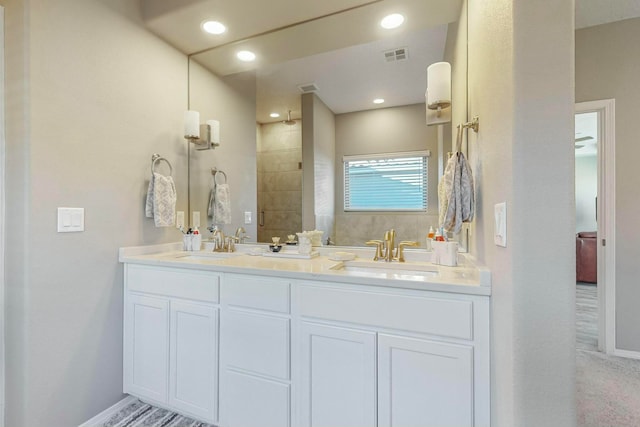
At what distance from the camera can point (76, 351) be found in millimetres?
1511

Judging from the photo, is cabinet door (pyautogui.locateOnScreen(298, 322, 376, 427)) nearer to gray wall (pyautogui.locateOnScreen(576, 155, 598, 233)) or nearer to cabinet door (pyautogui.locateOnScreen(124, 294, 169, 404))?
cabinet door (pyautogui.locateOnScreen(124, 294, 169, 404))

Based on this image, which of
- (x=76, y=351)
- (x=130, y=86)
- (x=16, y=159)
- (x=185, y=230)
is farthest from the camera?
(x=185, y=230)

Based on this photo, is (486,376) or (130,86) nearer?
(486,376)

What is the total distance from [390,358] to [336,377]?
0.26 meters

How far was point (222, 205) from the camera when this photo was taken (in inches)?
86.6

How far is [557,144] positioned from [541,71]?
198 millimetres

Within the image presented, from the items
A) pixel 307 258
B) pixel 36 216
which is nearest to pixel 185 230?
pixel 36 216

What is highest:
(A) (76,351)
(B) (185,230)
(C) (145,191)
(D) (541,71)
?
(D) (541,71)

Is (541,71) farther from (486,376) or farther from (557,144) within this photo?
(486,376)

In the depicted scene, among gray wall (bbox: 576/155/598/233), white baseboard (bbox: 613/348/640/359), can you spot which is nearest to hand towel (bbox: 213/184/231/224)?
white baseboard (bbox: 613/348/640/359)

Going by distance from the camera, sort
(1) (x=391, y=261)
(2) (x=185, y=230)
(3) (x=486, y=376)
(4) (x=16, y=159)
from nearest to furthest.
Answer: (3) (x=486, y=376)
(4) (x=16, y=159)
(1) (x=391, y=261)
(2) (x=185, y=230)

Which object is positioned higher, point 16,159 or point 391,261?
point 16,159

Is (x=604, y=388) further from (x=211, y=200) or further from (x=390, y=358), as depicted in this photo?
(x=211, y=200)

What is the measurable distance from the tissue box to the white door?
3.86ft
